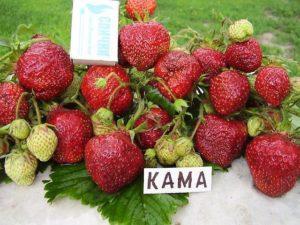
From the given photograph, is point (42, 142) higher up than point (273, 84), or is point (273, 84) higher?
point (273, 84)

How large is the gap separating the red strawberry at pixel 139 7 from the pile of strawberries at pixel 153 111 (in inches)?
3.8

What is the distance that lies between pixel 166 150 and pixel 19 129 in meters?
0.42

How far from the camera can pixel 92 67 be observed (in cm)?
144

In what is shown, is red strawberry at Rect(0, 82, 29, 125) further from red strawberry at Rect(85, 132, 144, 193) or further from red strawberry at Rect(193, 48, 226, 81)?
red strawberry at Rect(193, 48, 226, 81)

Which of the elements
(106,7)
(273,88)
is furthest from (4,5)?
(273,88)

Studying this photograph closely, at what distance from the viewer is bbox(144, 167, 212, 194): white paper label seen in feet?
4.44

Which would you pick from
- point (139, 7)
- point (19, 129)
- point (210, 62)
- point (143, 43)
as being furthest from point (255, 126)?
point (19, 129)

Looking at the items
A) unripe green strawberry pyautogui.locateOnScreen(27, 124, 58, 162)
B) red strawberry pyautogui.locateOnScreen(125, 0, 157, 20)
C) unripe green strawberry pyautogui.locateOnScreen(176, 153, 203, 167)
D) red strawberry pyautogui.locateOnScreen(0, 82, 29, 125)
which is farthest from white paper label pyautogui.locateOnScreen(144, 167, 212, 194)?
red strawberry pyautogui.locateOnScreen(125, 0, 157, 20)

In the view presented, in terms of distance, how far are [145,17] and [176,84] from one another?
27cm

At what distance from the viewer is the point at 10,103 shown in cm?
139

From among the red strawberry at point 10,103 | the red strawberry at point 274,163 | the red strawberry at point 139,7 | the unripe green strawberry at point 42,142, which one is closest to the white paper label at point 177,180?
the red strawberry at point 274,163

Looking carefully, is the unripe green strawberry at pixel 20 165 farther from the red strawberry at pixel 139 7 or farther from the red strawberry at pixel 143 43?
the red strawberry at pixel 139 7

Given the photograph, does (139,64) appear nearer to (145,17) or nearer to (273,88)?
(145,17)

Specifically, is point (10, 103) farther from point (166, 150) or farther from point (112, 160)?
point (166, 150)
